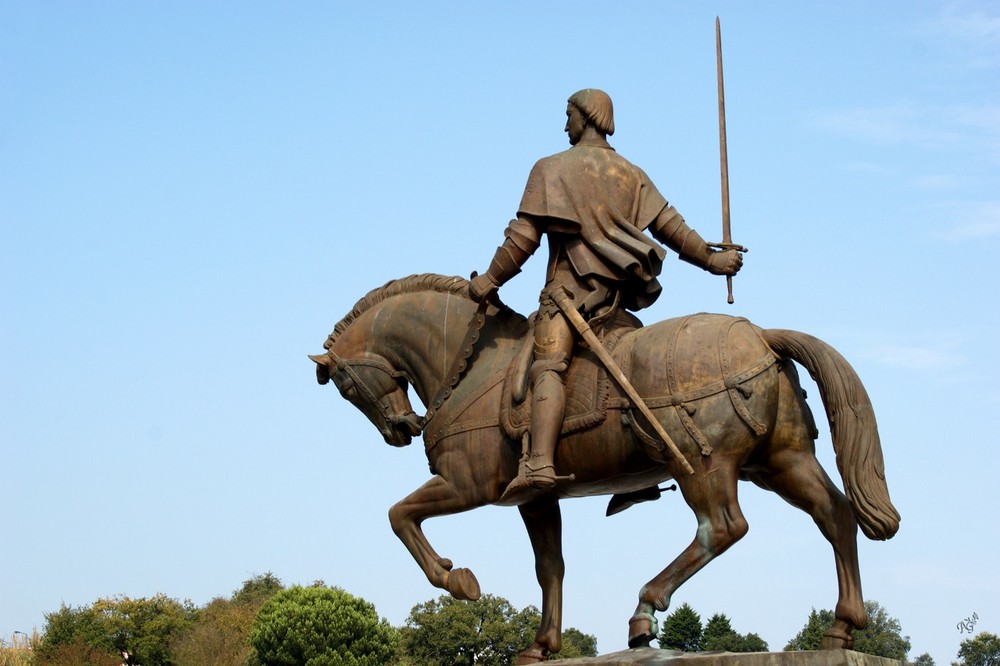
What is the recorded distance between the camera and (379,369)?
12602mm

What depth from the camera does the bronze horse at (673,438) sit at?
10.6m

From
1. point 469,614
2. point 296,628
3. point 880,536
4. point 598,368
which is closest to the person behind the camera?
point 880,536

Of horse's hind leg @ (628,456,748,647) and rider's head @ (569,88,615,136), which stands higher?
rider's head @ (569,88,615,136)

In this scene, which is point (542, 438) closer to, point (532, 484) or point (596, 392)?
point (532, 484)

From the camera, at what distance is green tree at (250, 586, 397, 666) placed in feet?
162

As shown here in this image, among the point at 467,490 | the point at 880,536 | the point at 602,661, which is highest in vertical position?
the point at 467,490

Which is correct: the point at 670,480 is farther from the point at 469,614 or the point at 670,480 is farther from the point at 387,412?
the point at 469,614

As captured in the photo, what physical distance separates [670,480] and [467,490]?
65.1 inches

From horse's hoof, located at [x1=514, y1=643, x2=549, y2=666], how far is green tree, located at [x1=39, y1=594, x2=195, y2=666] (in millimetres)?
55749

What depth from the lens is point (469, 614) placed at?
5444 centimetres

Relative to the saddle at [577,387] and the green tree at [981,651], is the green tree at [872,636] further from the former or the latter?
the saddle at [577,387]

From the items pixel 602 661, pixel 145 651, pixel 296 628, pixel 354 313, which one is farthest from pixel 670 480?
pixel 145 651

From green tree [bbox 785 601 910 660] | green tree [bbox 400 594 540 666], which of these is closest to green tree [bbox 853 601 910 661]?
green tree [bbox 785 601 910 660]

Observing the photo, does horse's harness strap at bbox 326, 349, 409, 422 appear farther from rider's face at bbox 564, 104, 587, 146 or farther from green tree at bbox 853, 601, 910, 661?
green tree at bbox 853, 601, 910, 661
